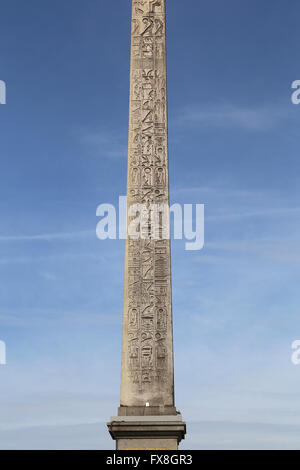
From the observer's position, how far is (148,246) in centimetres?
1373

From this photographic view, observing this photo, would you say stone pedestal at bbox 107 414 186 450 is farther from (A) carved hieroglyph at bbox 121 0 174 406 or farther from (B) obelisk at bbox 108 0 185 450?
(A) carved hieroglyph at bbox 121 0 174 406

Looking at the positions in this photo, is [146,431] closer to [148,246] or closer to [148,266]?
[148,266]

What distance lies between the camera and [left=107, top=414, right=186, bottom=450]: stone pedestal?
503 inches

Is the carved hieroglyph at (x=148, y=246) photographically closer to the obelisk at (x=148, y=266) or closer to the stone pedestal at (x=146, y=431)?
the obelisk at (x=148, y=266)

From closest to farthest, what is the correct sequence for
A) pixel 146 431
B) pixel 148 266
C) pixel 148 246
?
pixel 146 431, pixel 148 266, pixel 148 246

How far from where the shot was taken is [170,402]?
515 inches

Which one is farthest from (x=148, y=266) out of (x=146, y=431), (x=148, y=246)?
(x=146, y=431)

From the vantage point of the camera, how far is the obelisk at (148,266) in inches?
507

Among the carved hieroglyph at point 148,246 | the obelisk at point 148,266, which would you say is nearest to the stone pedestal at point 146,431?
the obelisk at point 148,266

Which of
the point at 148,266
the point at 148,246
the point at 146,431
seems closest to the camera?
the point at 146,431

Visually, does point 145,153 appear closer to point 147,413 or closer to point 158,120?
point 158,120

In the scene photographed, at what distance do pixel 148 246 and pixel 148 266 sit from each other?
37 cm
